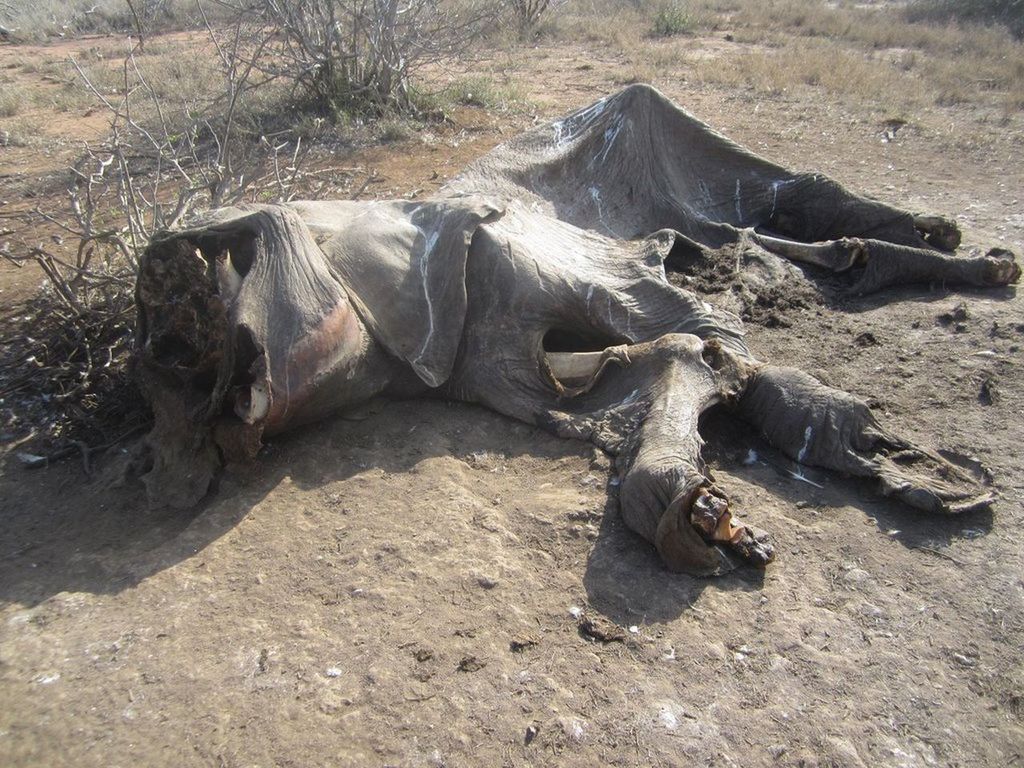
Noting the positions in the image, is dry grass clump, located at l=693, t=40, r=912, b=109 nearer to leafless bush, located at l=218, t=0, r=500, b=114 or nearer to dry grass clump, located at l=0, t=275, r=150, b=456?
leafless bush, located at l=218, t=0, r=500, b=114

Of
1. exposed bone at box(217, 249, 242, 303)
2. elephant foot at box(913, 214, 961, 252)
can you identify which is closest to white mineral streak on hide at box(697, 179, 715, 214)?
elephant foot at box(913, 214, 961, 252)

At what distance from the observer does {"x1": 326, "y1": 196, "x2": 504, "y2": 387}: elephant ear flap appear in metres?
3.16

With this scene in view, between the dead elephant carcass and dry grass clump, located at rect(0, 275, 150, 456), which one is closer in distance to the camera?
the dead elephant carcass

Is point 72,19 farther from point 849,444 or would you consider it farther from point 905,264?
point 849,444

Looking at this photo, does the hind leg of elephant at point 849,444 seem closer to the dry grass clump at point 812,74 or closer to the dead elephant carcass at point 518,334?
the dead elephant carcass at point 518,334

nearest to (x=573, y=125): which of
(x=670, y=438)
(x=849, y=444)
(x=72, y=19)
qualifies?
(x=670, y=438)

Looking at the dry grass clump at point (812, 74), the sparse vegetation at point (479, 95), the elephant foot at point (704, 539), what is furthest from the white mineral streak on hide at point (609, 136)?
the dry grass clump at point (812, 74)

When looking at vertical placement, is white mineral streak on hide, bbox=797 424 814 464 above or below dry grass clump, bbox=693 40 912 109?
below

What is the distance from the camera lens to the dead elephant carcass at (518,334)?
267 centimetres

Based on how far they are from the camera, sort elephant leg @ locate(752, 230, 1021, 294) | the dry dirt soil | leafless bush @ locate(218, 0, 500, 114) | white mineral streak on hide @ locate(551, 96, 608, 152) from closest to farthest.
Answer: the dry dirt soil → elephant leg @ locate(752, 230, 1021, 294) → white mineral streak on hide @ locate(551, 96, 608, 152) → leafless bush @ locate(218, 0, 500, 114)

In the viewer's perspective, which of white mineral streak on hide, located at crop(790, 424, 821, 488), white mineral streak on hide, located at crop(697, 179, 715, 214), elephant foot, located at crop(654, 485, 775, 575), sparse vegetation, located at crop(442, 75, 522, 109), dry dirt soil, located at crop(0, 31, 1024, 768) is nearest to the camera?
dry dirt soil, located at crop(0, 31, 1024, 768)

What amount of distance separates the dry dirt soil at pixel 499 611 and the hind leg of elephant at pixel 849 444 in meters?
0.07

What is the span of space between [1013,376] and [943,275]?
2.83 feet

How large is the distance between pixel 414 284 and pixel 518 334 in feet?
1.52
